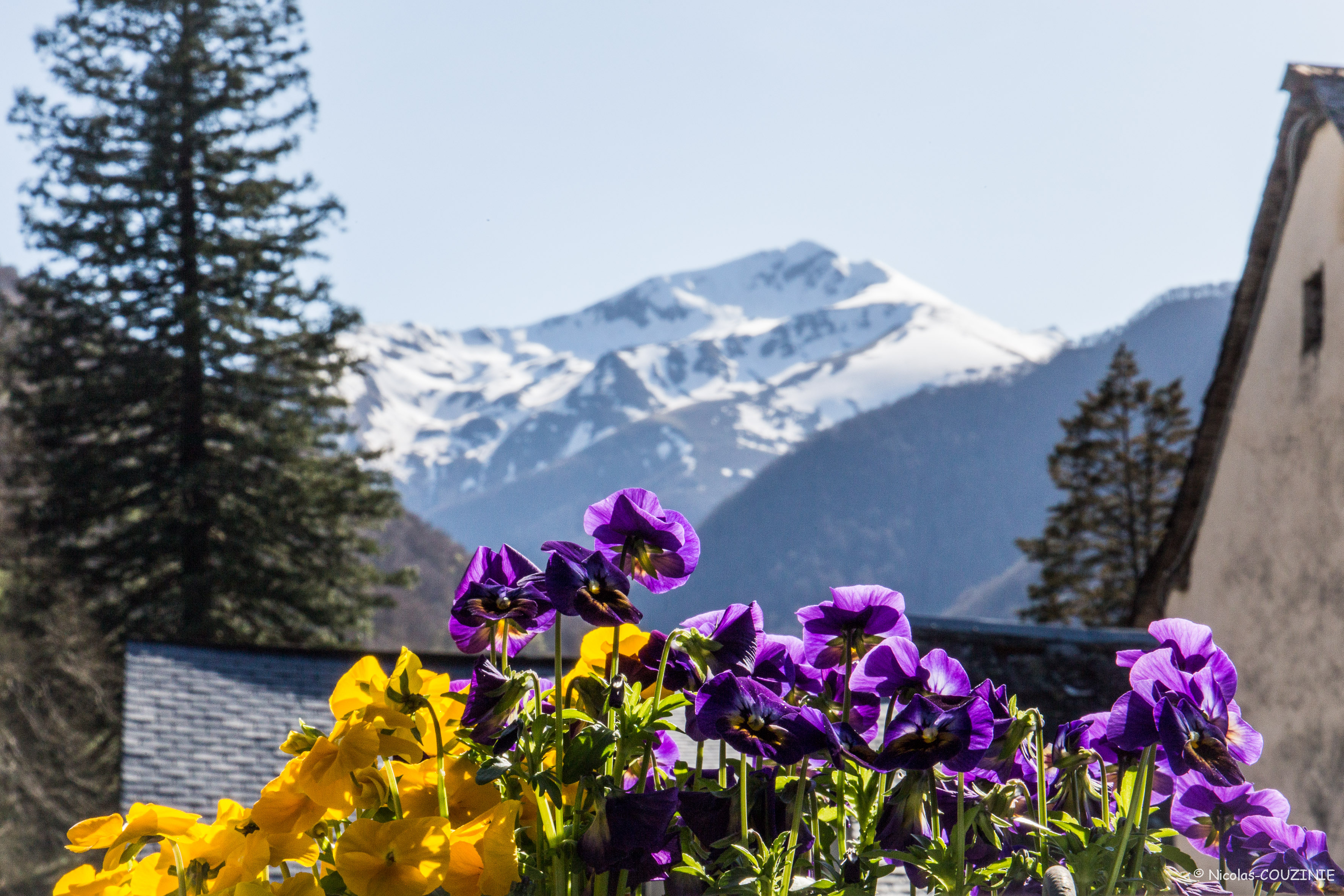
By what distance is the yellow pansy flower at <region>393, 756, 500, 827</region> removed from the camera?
3.49 ft

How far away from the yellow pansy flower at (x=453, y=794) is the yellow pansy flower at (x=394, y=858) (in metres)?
0.10

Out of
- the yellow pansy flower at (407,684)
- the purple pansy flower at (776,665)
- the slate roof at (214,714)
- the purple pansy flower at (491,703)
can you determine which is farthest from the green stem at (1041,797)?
the slate roof at (214,714)

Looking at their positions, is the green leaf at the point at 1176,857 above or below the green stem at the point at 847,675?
below

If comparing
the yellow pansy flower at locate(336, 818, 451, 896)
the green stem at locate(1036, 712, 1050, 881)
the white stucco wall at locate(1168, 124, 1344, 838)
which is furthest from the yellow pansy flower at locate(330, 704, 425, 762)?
the white stucco wall at locate(1168, 124, 1344, 838)

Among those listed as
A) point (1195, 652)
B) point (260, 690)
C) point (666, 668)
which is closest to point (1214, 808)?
point (1195, 652)

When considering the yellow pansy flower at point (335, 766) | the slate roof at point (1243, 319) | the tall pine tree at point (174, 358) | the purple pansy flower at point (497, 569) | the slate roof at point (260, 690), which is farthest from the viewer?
the tall pine tree at point (174, 358)

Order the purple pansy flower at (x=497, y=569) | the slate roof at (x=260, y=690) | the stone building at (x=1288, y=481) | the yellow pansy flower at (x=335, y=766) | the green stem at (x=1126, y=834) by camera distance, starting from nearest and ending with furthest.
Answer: the green stem at (x=1126, y=834) → the yellow pansy flower at (x=335, y=766) → the purple pansy flower at (x=497, y=569) → the slate roof at (x=260, y=690) → the stone building at (x=1288, y=481)

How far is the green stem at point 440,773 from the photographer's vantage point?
1.01 metres

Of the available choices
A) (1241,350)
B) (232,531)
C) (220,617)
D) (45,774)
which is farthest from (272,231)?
(1241,350)

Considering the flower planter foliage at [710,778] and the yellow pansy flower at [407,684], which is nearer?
the flower planter foliage at [710,778]

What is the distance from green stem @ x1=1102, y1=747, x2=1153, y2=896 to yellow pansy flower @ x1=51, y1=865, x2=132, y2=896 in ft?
2.80

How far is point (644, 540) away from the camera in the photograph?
1.12 metres

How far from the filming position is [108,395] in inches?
907

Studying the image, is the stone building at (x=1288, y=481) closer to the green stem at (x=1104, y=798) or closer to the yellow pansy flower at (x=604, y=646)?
the green stem at (x=1104, y=798)
